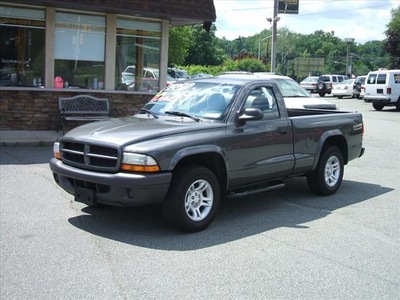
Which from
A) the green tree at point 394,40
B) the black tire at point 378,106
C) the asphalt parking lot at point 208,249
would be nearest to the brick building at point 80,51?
the asphalt parking lot at point 208,249

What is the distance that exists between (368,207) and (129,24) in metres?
9.63

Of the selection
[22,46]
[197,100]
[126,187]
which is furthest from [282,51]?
[126,187]

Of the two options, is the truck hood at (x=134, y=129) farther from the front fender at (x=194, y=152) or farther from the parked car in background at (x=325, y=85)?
the parked car in background at (x=325, y=85)

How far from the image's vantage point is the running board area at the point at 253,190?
6496 mm

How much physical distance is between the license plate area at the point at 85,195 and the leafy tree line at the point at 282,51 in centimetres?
3896

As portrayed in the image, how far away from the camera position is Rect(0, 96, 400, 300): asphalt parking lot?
14.7ft

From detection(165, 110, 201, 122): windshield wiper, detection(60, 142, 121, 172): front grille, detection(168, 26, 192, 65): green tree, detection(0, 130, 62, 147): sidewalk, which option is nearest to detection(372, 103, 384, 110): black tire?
detection(0, 130, 62, 147): sidewalk

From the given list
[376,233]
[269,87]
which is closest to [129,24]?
[269,87]

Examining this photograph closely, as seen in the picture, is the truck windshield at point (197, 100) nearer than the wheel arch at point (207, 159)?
No

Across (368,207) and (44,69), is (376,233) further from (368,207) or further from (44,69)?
(44,69)

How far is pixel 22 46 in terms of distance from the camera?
13.4 m

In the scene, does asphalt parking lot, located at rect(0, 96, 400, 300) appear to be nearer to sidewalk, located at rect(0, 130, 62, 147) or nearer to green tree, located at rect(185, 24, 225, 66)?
sidewalk, located at rect(0, 130, 62, 147)

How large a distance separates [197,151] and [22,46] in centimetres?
918

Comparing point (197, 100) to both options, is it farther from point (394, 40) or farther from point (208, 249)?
point (394, 40)
